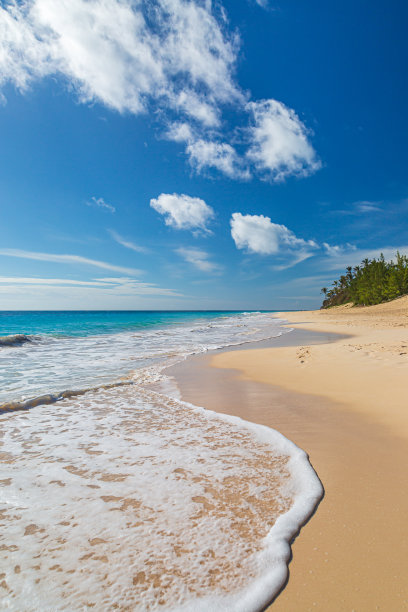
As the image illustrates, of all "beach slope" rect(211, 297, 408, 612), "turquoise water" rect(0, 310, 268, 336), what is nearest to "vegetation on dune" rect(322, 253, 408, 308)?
"turquoise water" rect(0, 310, 268, 336)

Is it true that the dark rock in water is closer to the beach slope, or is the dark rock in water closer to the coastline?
the coastline

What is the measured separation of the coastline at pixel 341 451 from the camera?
67.0 inches

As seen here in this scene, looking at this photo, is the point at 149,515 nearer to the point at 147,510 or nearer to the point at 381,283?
the point at 147,510

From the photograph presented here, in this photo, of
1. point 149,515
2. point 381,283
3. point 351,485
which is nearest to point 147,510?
point 149,515

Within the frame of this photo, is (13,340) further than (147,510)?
Yes

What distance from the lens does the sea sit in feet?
5.64

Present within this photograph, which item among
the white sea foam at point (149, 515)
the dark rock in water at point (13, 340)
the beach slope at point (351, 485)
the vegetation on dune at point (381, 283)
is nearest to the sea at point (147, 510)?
the white sea foam at point (149, 515)

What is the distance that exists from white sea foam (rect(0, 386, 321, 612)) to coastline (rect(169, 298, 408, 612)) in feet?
0.66

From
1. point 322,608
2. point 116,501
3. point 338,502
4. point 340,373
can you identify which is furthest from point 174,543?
point 340,373

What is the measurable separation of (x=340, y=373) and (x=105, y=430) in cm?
574

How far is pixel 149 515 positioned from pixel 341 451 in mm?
2329

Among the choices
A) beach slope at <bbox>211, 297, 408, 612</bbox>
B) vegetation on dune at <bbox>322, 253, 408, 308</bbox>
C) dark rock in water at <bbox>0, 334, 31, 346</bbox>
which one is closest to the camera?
beach slope at <bbox>211, 297, 408, 612</bbox>

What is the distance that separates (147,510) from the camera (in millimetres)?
2420

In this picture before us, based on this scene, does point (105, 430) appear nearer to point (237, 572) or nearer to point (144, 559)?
point (144, 559)
